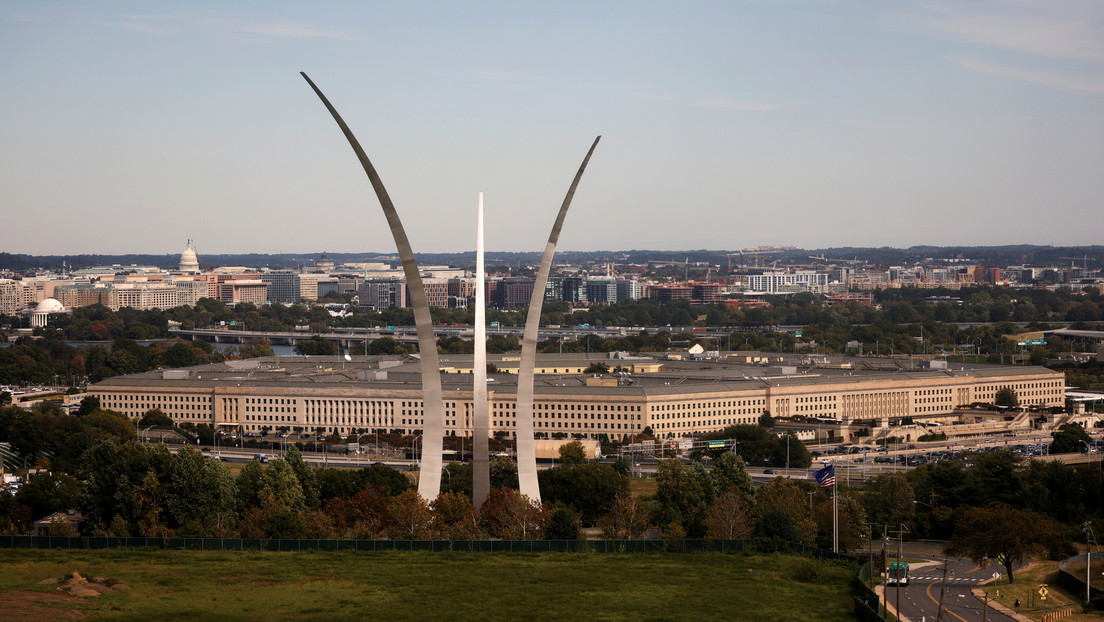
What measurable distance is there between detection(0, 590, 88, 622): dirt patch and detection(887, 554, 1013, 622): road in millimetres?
20669

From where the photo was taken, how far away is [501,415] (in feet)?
298

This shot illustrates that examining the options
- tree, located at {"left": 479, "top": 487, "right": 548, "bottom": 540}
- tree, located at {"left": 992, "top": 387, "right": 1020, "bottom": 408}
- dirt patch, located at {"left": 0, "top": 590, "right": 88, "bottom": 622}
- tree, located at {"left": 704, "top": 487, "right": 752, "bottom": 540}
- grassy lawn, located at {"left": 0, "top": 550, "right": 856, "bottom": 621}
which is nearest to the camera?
dirt patch, located at {"left": 0, "top": 590, "right": 88, "bottom": 622}

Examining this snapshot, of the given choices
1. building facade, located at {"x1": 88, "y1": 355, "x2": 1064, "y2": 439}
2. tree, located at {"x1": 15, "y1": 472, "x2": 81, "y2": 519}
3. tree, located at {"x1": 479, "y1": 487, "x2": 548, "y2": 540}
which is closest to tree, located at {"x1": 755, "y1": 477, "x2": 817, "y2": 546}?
tree, located at {"x1": 479, "y1": 487, "x2": 548, "y2": 540}

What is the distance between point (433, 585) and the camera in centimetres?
3853

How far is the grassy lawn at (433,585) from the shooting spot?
117ft

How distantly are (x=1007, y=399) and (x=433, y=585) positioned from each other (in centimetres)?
7447

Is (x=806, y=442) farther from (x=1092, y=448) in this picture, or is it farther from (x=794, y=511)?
(x=794, y=511)

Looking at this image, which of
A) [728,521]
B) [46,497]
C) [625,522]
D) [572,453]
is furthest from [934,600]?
[572,453]

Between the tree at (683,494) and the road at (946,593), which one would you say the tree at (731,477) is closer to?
the tree at (683,494)

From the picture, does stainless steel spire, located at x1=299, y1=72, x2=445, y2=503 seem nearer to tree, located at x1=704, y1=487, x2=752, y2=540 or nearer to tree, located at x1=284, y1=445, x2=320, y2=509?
tree, located at x1=704, y1=487, x2=752, y2=540

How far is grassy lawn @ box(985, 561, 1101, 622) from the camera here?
138 feet

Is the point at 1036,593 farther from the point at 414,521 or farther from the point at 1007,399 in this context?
the point at 1007,399

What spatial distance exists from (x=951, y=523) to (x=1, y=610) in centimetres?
3369

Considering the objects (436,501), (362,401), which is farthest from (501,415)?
(436,501)
